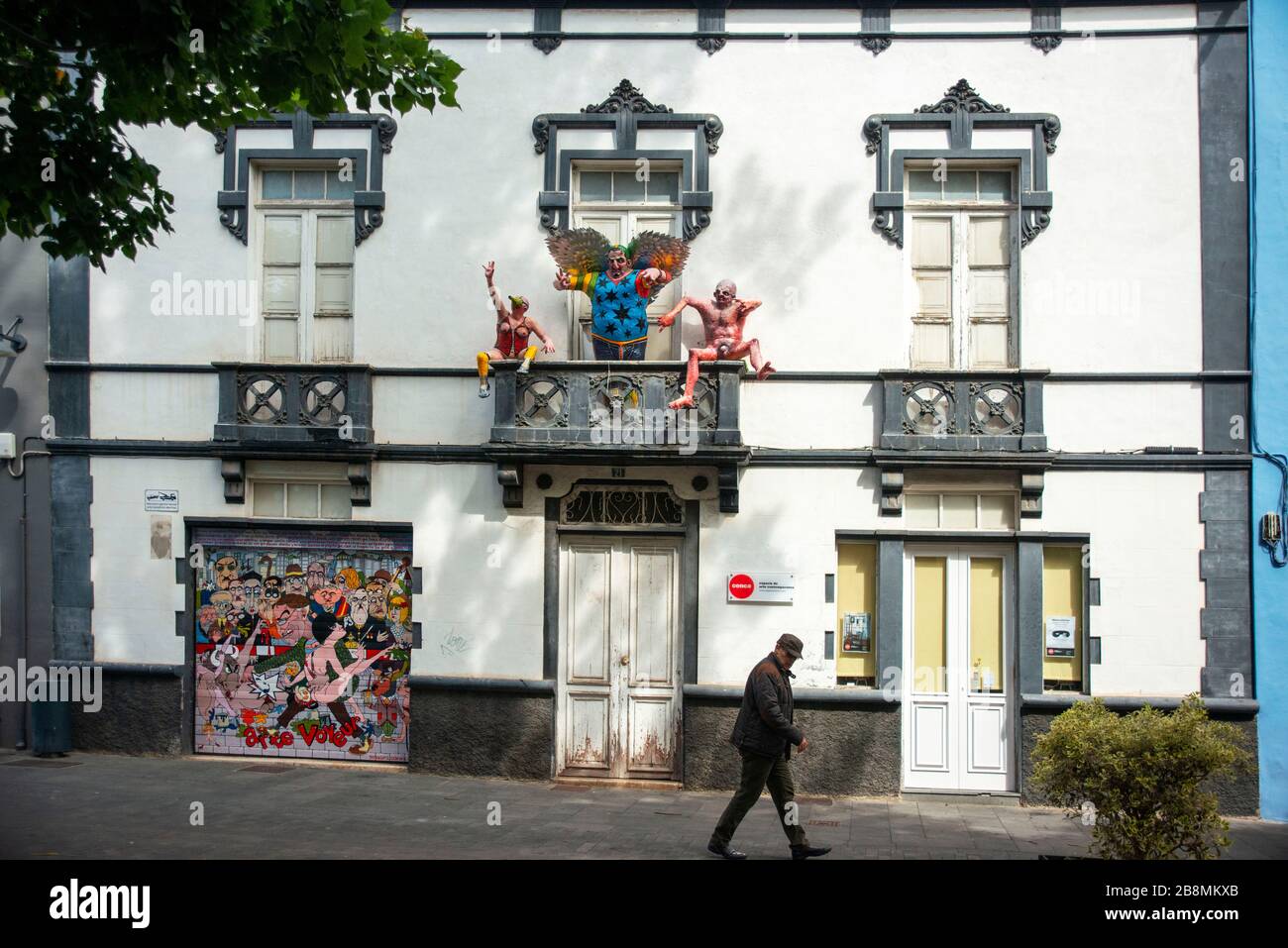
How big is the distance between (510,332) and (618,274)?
127 cm

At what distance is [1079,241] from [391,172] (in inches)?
287

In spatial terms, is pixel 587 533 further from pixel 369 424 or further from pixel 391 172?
pixel 391 172

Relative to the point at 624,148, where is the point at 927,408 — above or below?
below

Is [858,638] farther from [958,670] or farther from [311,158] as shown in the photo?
[311,158]

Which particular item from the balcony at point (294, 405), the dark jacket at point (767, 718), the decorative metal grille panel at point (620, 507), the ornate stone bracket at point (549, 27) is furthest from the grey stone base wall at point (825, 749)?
the ornate stone bracket at point (549, 27)

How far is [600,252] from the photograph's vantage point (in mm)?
12297

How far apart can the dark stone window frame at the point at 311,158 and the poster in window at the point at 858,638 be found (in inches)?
261

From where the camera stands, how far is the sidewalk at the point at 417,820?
9.89 m

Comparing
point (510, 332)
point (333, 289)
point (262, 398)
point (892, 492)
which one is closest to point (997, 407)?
point (892, 492)

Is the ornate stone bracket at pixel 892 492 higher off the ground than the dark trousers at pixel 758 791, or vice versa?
the ornate stone bracket at pixel 892 492

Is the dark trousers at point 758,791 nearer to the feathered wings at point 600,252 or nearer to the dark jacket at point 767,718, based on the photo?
the dark jacket at point 767,718

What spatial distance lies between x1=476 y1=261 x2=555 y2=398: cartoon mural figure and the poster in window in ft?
14.0
